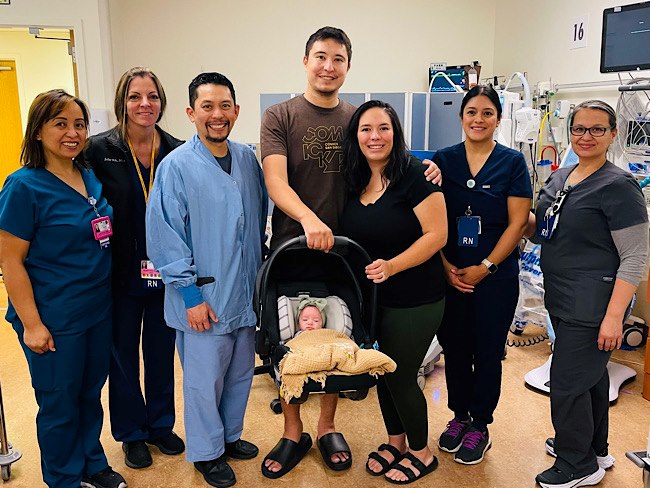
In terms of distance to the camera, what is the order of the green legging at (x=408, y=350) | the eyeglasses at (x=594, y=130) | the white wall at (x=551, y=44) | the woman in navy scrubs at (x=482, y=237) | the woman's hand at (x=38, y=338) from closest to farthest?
the woman's hand at (x=38, y=338) → the eyeglasses at (x=594, y=130) → the green legging at (x=408, y=350) → the woman in navy scrubs at (x=482, y=237) → the white wall at (x=551, y=44)

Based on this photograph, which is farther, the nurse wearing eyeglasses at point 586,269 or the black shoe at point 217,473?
the black shoe at point 217,473

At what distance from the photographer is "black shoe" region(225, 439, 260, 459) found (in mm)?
2480

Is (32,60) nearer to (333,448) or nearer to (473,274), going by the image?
(333,448)

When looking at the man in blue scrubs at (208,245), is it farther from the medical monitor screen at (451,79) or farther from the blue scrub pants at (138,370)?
the medical monitor screen at (451,79)

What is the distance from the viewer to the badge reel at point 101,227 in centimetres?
199

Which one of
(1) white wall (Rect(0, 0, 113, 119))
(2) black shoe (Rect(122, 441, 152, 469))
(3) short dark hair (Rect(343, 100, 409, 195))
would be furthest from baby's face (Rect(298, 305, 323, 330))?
(1) white wall (Rect(0, 0, 113, 119))

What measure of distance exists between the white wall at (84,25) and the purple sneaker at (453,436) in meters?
3.75

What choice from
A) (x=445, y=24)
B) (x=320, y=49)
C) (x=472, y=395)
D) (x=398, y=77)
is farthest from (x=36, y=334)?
(x=445, y=24)

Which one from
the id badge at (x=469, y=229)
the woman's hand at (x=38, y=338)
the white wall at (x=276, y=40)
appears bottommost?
the woman's hand at (x=38, y=338)

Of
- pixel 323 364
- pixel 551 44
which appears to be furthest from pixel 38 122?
pixel 551 44

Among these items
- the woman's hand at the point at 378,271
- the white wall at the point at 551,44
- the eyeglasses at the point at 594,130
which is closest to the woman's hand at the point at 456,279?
the woman's hand at the point at 378,271

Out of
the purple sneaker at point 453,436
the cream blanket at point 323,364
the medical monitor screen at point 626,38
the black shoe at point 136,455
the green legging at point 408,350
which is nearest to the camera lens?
the cream blanket at point 323,364

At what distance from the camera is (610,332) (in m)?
2.00

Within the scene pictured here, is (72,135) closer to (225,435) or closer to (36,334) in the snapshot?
(36,334)
